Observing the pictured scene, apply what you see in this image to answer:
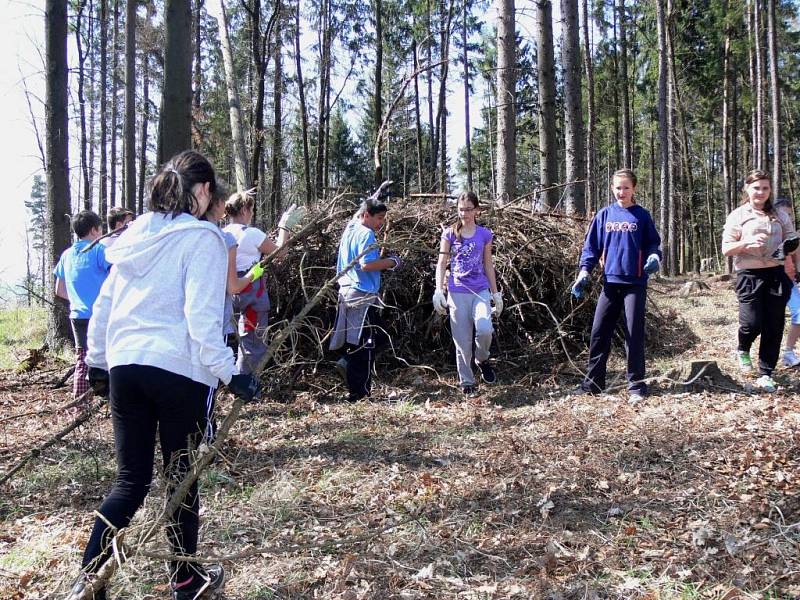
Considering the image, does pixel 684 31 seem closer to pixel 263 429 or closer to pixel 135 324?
pixel 263 429

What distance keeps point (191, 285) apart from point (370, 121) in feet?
103

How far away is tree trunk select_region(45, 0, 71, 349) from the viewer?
7938 mm

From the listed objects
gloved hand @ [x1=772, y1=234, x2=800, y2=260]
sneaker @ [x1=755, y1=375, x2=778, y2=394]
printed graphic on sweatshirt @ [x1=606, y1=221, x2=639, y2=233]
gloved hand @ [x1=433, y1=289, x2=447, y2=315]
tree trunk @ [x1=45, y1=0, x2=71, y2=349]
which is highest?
tree trunk @ [x1=45, y1=0, x2=71, y2=349]

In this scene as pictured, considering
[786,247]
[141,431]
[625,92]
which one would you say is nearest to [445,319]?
[786,247]

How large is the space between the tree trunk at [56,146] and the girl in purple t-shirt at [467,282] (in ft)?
18.2

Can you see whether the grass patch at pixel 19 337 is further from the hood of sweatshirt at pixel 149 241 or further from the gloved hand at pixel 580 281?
the gloved hand at pixel 580 281

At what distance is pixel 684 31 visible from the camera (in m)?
20.0

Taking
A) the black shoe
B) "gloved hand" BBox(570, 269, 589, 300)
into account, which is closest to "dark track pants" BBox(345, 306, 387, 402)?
"gloved hand" BBox(570, 269, 589, 300)

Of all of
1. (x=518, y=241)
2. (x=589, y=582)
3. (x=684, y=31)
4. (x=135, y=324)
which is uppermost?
(x=684, y=31)

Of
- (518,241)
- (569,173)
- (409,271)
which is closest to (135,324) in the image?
(409,271)

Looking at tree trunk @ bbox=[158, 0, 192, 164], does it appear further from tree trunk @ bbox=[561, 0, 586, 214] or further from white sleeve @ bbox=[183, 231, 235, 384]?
tree trunk @ bbox=[561, 0, 586, 214]

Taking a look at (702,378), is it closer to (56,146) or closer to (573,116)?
(573,116)

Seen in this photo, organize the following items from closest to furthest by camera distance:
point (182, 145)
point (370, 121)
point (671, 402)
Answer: point (671, 402)
point (182, 145)
point (370, 121)

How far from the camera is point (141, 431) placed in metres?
2.25
